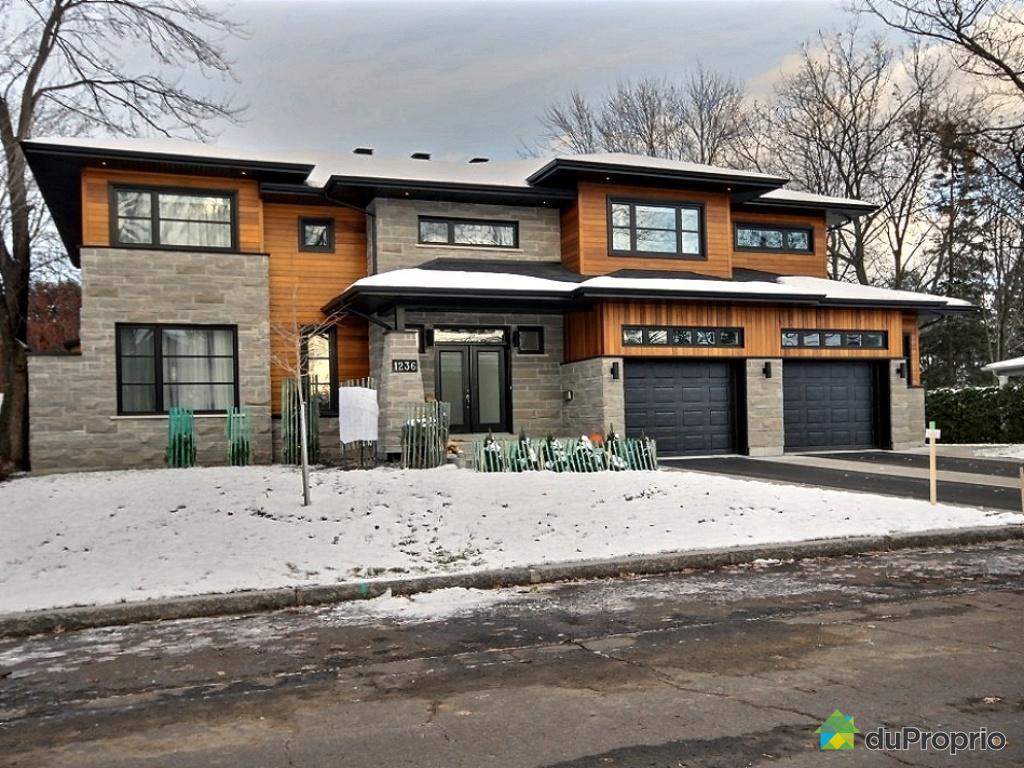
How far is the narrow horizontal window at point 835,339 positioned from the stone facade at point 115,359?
489 inches

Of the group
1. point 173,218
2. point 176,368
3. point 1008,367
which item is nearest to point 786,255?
point 1008,367

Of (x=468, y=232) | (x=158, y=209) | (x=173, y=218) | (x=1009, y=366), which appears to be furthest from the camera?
(x=1009, y=366)

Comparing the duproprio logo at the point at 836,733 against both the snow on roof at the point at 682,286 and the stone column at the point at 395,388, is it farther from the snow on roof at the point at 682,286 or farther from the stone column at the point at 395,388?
the snow on roof at the point at 682,286

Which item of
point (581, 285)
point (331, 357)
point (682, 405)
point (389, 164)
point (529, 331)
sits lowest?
point (682, 405)

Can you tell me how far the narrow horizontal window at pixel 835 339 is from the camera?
19.9m

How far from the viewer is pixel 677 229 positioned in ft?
67.2

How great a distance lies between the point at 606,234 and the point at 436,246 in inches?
162

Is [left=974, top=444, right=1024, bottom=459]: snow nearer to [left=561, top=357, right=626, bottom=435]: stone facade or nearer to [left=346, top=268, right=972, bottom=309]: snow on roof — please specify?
[left=346, top=268, right=972, bottom=309]: snow on roof

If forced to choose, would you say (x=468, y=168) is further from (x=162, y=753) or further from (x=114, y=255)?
(x=162, y=753)

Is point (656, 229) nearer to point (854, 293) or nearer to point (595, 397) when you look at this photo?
point (595, 397)

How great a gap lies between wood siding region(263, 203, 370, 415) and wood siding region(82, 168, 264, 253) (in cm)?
87

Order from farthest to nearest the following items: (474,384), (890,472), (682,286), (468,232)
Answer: (468,232), (474,384), (682,286), (890,472)

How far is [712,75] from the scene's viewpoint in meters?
36.9

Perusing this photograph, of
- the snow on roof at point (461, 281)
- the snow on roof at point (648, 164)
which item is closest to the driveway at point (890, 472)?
the snow on roof at point (461, 281)
